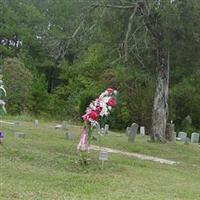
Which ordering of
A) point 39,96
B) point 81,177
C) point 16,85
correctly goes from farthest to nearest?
1. point 39,96
2. point 16,85
3. point 81,177

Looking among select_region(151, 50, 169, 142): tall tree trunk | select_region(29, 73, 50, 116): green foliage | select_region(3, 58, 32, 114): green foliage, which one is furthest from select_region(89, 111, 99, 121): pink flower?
select_region(29, 73, 50, 116): green foliage

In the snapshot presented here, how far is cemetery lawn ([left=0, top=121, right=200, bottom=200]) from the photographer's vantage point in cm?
875

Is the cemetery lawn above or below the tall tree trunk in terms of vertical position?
below

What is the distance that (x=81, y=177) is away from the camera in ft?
34.1

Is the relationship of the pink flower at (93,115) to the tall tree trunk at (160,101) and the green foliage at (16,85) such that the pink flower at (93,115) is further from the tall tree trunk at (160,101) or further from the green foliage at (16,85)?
the green foliage at (16,85)

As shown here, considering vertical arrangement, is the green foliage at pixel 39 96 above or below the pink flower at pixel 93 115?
above

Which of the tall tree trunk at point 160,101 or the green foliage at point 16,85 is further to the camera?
the green foliage at point 16,85

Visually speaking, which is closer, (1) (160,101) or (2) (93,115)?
(2) (93,115)

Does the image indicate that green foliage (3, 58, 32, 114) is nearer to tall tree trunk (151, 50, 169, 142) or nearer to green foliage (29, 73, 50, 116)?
green foliage (29, 73, 50, 116)

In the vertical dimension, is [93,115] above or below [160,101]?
below

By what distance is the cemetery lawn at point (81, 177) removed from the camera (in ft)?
28.7

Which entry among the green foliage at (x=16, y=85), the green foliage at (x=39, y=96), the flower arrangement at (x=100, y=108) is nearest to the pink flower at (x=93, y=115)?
the flower arrangement at (x=100, y=108)

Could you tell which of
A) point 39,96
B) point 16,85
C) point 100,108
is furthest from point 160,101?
point 39,96

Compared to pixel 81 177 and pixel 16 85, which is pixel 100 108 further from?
pixel 16 85
